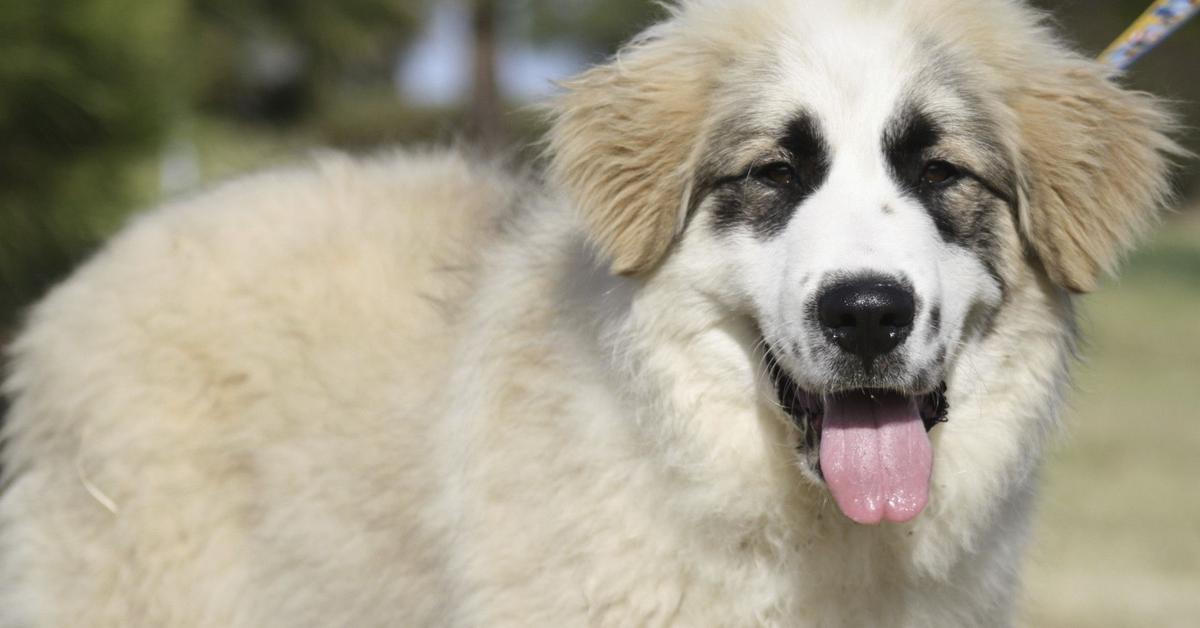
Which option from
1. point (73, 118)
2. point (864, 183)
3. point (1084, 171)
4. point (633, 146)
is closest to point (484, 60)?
point (73, 118)

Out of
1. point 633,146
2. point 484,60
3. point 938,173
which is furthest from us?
point 484,60

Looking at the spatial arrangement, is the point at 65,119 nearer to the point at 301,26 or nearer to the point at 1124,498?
the point at 301,26

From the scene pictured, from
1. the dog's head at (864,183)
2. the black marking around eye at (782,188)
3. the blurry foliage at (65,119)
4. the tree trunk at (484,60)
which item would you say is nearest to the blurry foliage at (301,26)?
the blurry foliage at (65,119)

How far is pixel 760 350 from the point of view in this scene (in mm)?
3617

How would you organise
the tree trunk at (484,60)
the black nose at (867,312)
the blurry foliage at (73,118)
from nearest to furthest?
the black nose at (867,312)
the blurry foliage at (73,118)
the tree trunk at (484,60)

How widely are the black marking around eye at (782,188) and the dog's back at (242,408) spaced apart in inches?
41.7

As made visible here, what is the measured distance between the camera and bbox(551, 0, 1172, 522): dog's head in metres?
3.41

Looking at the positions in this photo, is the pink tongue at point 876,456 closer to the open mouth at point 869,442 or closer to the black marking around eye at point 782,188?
the open mouth at point 869,442

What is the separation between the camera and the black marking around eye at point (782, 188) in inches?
140

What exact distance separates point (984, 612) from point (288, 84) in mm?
32185

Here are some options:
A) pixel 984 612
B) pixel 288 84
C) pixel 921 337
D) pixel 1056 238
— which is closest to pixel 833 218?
pixel 921 337

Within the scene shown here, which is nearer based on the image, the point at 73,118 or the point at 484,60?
the point at 73,118

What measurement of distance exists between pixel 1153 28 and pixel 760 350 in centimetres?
175

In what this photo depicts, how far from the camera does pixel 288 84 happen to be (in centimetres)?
3441
